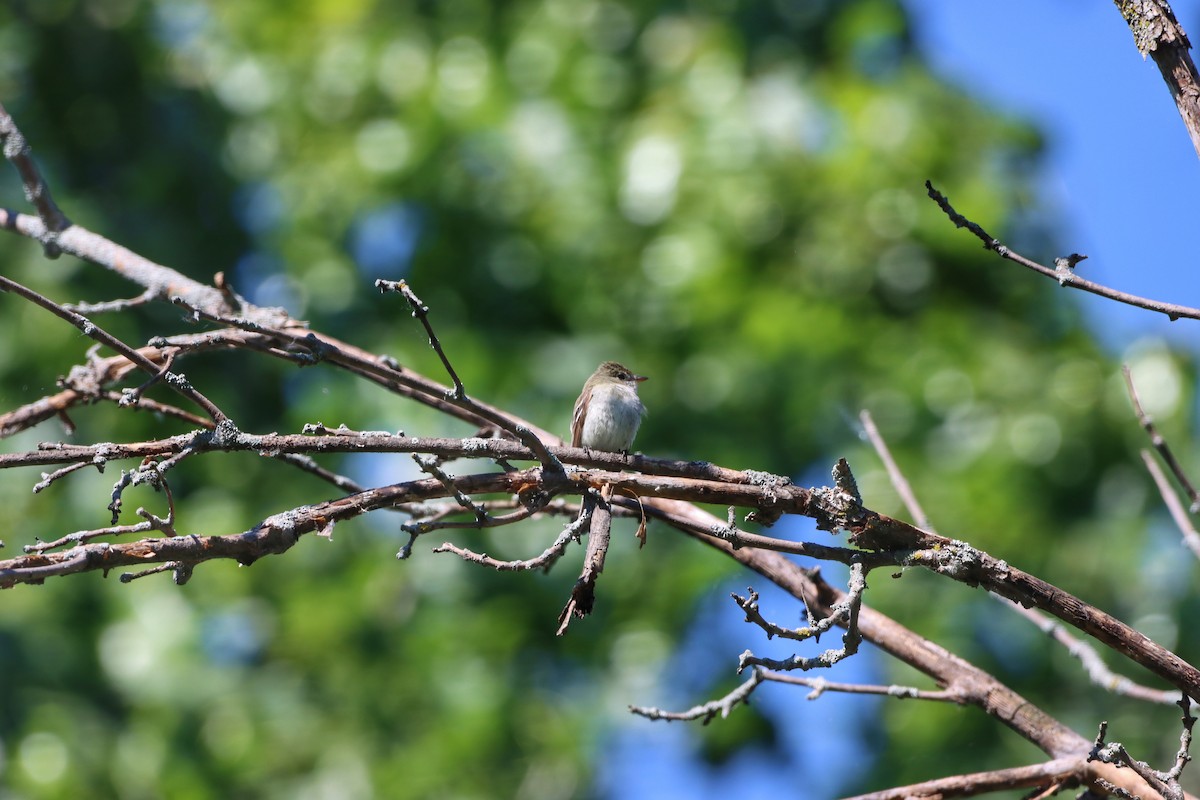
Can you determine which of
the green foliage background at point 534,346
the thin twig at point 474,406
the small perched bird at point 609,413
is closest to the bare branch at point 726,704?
the thin twig at point 474,406

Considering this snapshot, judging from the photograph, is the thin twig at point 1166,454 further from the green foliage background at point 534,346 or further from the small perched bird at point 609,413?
the green foliage background at point 534,346

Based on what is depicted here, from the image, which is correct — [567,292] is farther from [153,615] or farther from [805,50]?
[153,615]

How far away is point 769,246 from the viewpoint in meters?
8.11

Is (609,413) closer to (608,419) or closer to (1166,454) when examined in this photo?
(608,419)

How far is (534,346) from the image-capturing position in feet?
26.1

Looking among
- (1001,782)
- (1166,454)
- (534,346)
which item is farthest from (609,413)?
(534,346)

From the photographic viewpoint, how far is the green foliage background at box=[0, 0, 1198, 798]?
6734mm

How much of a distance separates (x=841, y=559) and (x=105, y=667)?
5.82 metres

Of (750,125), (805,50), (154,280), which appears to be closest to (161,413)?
(154,280)

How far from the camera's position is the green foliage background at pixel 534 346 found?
22.1ft

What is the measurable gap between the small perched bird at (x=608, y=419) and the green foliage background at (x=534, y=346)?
1.76 meters

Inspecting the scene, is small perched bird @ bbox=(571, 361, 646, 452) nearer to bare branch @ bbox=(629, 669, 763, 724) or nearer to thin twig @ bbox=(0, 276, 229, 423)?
bare branch @ bbox=(629, 669, 763, 724)

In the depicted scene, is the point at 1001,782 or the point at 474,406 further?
the point at 1001,782

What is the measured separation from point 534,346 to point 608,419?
3081mm
